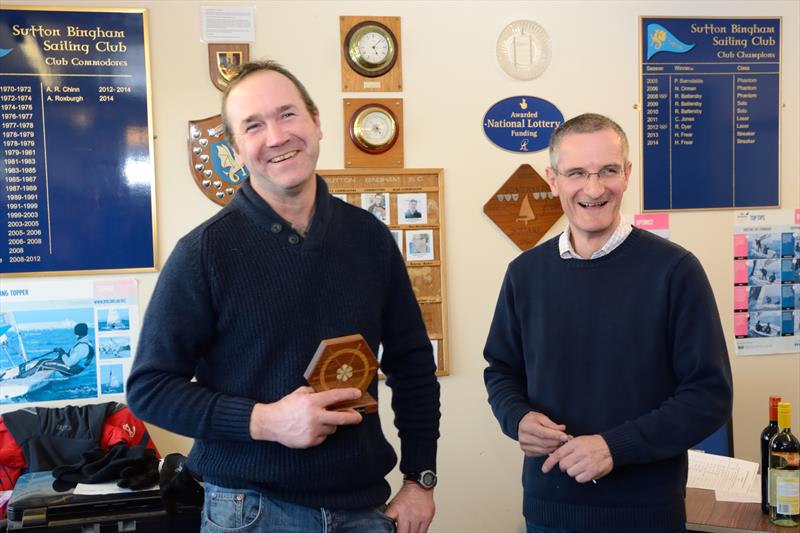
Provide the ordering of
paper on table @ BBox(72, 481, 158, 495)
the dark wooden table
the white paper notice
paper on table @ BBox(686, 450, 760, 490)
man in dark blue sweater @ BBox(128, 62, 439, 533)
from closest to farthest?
1. man in dark blue sweater @ BBox(128, 62, 439, 533)
2. the dark wooden table
3. paper on table @ BBox(686, 450, 760, 490)
4. paper on table @ BBox(72, 481, 158, 495)
5. the white paper notice

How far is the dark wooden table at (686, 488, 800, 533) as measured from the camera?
77.8 inches

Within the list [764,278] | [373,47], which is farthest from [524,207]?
[764,278]

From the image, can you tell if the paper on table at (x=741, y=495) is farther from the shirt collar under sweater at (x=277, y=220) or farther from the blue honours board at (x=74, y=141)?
the blue honours board at (x=74, y=141)

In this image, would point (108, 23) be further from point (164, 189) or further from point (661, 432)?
point (661, 432)

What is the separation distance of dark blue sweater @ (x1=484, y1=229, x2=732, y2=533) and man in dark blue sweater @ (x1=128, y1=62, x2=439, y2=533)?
16.2 inches

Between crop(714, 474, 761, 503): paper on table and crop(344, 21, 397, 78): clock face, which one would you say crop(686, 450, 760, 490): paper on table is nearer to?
crop(714, 474, 761, 503): paper on table

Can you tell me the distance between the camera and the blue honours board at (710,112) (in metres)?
3.38

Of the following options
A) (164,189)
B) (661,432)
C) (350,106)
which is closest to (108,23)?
(164,189)

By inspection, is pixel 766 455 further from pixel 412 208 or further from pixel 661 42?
pixel 661 42

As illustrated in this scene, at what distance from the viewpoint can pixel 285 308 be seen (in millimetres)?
1387

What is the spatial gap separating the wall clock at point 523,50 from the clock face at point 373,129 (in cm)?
55

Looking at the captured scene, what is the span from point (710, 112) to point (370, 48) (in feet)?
5.07

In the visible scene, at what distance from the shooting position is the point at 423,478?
5.25ft

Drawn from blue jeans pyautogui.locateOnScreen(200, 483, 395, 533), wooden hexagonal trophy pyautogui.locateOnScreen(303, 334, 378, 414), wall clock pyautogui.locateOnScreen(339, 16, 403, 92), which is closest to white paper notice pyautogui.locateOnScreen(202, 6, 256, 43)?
wall clock pyautogui.locateOnScreen(339, 16, 403, 92)
